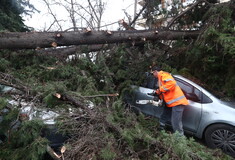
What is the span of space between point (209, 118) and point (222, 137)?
0.42 meters

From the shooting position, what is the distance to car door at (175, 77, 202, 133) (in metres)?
3.90

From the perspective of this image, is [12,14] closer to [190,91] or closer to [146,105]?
[146,105]

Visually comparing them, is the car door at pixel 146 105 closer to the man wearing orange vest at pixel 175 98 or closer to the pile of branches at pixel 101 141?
the man wearing orange vest at pixel 175 98

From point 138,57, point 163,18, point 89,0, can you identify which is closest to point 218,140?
point 138,57

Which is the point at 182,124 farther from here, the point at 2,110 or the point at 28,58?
the point at 28,58

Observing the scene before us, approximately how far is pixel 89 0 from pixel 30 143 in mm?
10357

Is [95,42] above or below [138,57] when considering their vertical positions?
above

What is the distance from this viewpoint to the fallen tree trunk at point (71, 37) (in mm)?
4258

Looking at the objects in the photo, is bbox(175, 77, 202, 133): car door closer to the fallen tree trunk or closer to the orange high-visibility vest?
the orange high-visibility vest

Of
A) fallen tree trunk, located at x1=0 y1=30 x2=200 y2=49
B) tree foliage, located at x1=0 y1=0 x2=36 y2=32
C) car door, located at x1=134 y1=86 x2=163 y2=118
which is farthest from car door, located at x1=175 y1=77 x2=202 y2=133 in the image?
tree foliage, located at x1=0 y1=0 x2=36 y2=32

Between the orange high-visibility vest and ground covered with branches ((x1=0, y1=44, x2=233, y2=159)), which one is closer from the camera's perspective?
ground covered with branches ((x1=0, y1=44, x2=233, y2=159))

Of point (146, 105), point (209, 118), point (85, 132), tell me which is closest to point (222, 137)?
point (209, 118)

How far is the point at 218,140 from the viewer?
3.62 meters

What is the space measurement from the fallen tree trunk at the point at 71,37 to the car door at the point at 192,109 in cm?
199
